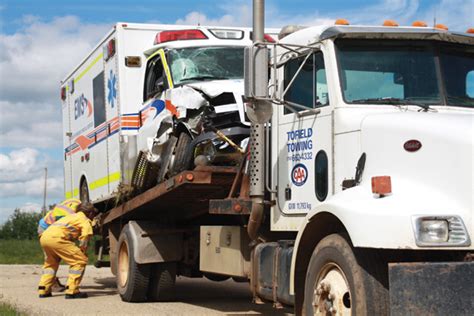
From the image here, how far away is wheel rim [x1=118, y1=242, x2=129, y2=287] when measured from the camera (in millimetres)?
12023

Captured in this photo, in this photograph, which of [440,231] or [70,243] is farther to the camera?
[70,243]

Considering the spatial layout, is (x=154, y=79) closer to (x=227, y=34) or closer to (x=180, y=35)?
(x=180, y=35)

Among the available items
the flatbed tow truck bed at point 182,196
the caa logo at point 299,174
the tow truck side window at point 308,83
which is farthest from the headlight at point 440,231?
the flatbed tow truck bed at point 182,196

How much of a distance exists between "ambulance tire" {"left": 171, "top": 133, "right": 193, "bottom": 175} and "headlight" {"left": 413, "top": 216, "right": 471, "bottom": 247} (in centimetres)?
425

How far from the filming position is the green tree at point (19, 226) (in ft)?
141

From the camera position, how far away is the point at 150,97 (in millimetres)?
11133

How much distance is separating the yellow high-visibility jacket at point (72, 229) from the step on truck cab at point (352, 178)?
9.84 ft

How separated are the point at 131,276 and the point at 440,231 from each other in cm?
654

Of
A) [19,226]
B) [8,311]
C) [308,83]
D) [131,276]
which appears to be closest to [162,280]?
[131,276]

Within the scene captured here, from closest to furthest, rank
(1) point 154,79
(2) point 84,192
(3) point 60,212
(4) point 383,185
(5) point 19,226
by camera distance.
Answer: (4) point 383,185, (1) point 154,79, (3) point 60,212, (2) point 84,192, (5) point 19,226

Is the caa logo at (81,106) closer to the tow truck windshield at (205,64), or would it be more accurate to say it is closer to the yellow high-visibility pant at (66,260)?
the yellow high-visibility pant at (66,260)

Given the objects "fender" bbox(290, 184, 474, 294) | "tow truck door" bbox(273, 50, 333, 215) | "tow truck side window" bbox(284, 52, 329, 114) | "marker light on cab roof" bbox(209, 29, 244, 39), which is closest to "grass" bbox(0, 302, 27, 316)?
"tow truck door" bbox(273, 50, 333, 215)

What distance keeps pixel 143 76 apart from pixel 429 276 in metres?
6.84

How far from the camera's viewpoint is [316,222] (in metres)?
6.85
